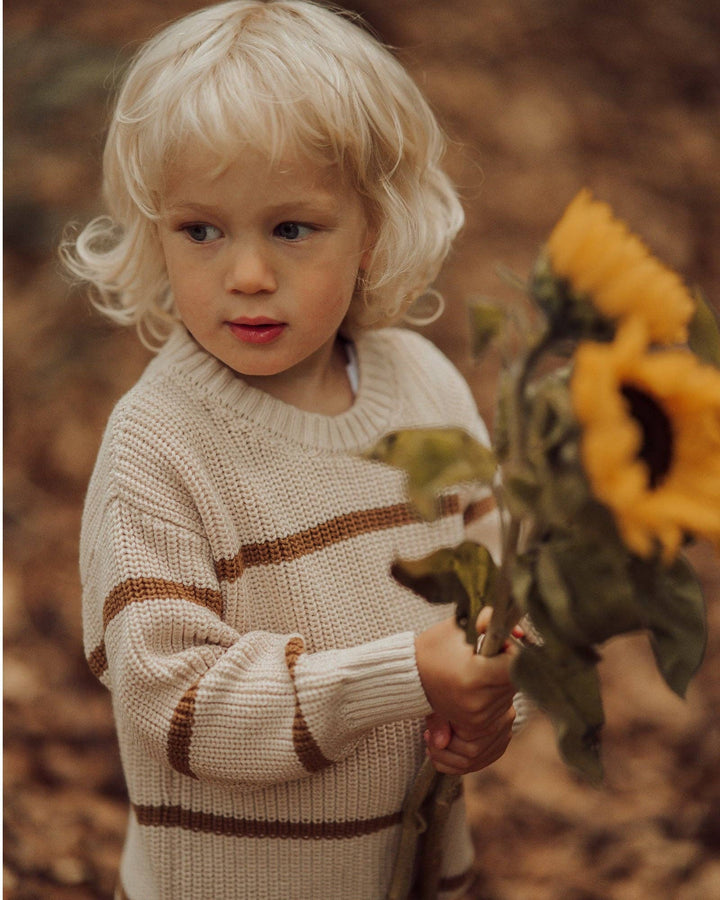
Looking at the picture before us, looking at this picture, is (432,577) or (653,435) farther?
(432,577)

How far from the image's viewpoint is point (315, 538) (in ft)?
3.14

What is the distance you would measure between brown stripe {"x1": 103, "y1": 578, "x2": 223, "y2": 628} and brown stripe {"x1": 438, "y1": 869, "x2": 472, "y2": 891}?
0.44 m

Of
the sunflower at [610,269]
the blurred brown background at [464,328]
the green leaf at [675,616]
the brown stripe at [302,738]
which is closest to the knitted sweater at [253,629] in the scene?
the brown stripe at [302,738]

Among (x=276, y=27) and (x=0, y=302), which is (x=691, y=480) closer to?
(x=276, y=27)

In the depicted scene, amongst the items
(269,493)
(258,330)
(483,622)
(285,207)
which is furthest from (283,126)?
(483,622)

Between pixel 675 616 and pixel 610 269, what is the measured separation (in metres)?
0.21

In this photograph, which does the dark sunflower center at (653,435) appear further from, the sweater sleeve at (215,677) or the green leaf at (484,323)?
the sweater sleeve at (215,677)

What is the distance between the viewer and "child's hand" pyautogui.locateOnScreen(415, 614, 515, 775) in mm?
742

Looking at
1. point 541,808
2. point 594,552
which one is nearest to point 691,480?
→ point 594,552

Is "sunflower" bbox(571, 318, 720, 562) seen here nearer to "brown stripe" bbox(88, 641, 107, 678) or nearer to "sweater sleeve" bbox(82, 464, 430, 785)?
"sweater sleeve" bbox(82, 464, 430, 785)

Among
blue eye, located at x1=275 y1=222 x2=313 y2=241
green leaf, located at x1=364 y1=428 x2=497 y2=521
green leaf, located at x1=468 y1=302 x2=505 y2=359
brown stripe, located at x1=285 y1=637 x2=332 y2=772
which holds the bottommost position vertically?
brown stripe, located at x1=285 y1=637 x2=332 y2=772

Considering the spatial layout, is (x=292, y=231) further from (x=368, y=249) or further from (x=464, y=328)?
(x=464, y=328)

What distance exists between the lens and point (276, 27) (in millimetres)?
912

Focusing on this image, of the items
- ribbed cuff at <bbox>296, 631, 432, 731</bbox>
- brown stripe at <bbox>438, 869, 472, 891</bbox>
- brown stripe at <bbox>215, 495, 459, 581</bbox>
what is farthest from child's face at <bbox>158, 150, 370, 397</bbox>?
brown stripe at <bbox>438, 869, 472, 891</bbox>
